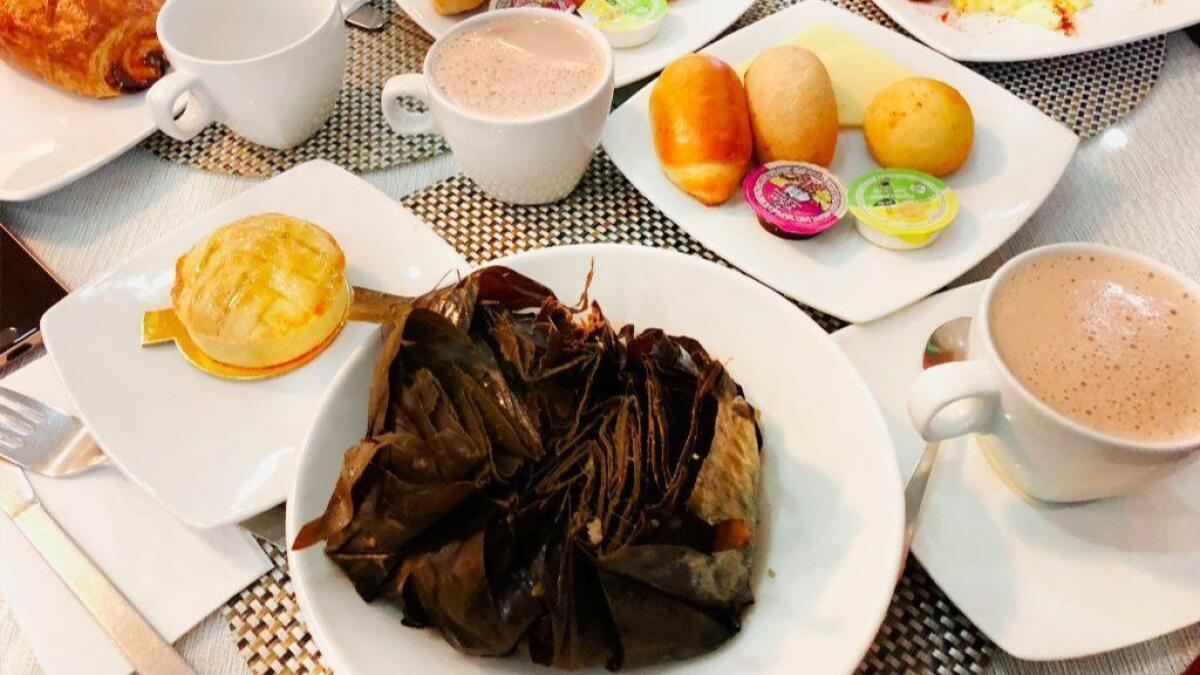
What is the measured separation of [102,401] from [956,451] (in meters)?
0.95

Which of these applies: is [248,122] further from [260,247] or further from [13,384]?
[13,384]

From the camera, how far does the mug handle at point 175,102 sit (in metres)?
1.16

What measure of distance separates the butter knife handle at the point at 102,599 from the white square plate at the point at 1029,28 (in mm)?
1413

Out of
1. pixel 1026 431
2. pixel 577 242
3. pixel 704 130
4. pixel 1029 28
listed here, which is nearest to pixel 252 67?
pixel 577 242

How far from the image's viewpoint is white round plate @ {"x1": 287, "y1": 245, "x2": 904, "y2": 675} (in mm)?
664

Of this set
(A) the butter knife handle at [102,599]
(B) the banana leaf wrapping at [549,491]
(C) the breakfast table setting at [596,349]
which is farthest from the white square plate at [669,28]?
(A) the butter knife handle at [102,599]

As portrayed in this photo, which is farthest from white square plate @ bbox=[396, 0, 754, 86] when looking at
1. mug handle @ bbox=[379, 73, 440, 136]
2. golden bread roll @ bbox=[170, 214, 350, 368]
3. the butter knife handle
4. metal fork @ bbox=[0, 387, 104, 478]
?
the butter knife handle

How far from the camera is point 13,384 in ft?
3.29

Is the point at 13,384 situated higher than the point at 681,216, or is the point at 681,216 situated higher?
the point at 681,216

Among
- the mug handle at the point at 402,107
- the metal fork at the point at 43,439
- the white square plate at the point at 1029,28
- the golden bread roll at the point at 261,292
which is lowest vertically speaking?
the metal fork at the point at 43,439

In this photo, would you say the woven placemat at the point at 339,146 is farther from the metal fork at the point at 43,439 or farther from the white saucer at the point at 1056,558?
the white saucer at the point at 1056,558

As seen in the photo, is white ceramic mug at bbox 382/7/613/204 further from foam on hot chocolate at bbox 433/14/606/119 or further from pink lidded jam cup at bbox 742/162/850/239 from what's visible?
pink lidded jam cup at bbox 742/162/850/239

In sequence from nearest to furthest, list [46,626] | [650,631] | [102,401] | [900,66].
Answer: [650,631] → [46,626] → [102,401] → [900,66]

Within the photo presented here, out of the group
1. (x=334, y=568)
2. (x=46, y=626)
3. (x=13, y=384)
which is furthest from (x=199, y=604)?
(x=13, y=384)
